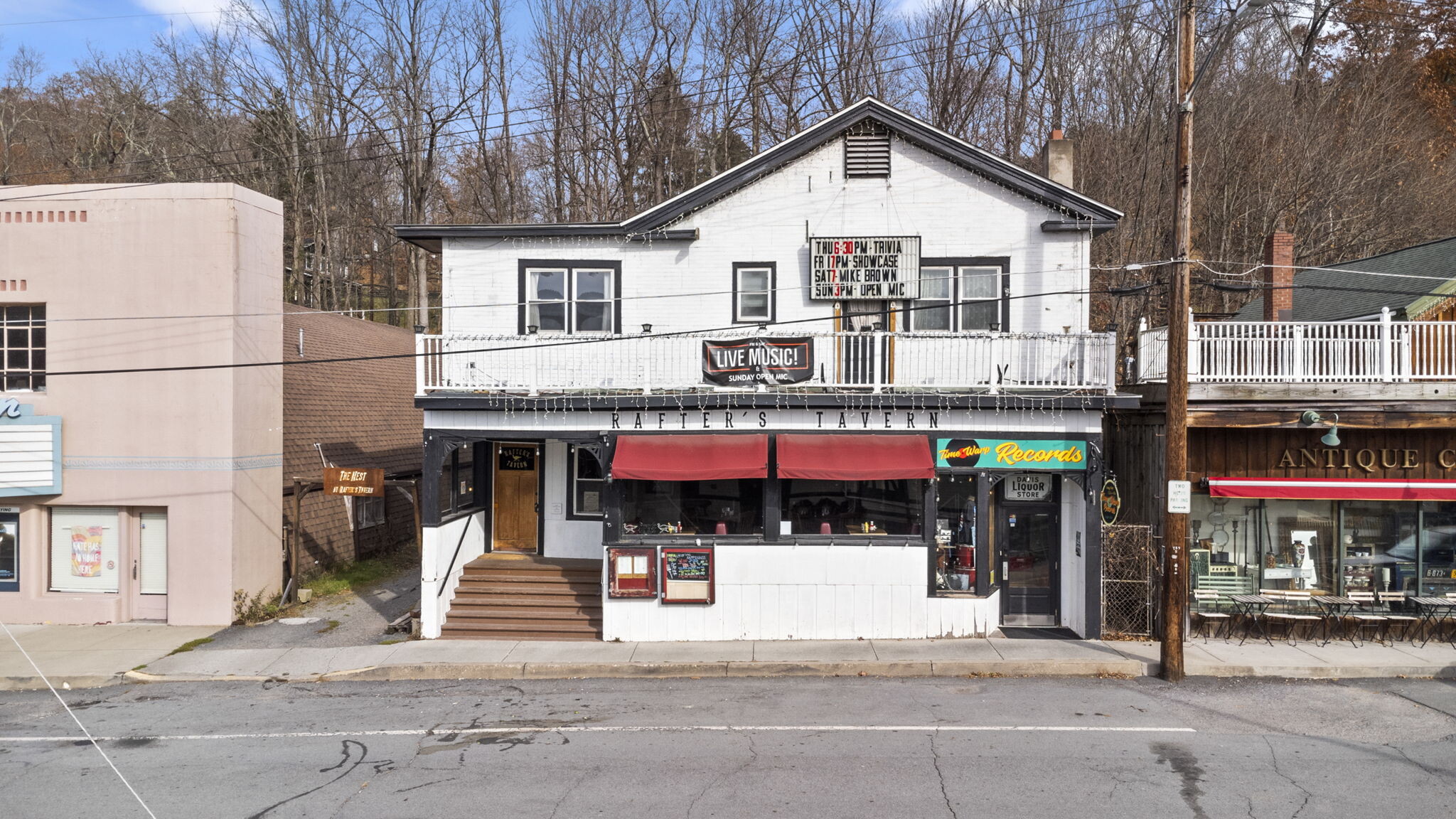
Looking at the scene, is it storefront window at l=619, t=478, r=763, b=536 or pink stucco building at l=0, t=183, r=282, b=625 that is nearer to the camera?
storefront window at l=619, t=478, r=763, b=536

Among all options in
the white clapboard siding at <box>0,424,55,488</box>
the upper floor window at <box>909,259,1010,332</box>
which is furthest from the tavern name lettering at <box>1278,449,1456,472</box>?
the white clapboard siding at <box>0,424,55,488</box>

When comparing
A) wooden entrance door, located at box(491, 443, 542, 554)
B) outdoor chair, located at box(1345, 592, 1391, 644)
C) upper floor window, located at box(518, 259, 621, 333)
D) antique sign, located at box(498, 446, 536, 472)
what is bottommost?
outdoor chair, located at box(1345, 592, 1391, 644)

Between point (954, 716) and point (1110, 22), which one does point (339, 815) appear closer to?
point (954, 716)

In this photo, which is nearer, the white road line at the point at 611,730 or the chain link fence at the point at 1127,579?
the white road line at the point at 611,730

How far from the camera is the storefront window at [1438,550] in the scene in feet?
44.8

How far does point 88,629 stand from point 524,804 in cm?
1145

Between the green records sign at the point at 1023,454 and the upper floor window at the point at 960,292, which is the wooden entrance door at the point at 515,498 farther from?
the green records sign at the point at 1023,454

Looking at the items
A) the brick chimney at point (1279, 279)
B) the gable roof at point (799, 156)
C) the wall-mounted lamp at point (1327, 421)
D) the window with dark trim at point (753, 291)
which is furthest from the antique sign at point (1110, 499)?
the window with dark trim at point (753, 291)

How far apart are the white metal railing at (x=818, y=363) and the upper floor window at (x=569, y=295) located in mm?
731

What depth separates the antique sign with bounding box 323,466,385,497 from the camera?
49.2 ft

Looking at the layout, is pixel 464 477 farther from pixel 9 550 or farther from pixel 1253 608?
pixel 1253 608

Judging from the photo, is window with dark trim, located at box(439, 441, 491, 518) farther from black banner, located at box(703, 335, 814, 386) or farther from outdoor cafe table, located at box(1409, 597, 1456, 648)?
outdoor cafe table, located at box(1409, 597, 1456, 648)

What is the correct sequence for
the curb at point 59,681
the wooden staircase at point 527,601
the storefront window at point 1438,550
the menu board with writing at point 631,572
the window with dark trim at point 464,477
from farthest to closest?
the window with dark trim at point 464,477 < the wooden staircase at point 527,601 < the storefront window at point 1438,550 < the menu board with writing at point 631,572 < the curb at point 59,681

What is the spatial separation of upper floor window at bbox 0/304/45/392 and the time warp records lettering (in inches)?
407
